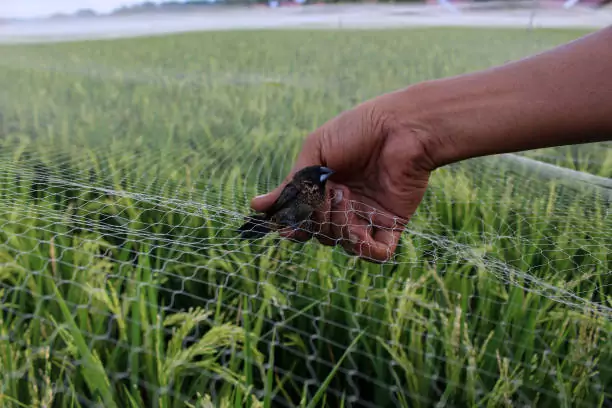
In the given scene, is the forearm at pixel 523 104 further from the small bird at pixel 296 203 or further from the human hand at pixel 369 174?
the small bird at pixel 296 203

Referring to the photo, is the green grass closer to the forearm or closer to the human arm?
the human arm

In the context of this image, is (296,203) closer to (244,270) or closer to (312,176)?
(312,176)

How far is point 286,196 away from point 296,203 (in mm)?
23

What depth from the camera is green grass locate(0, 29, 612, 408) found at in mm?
774

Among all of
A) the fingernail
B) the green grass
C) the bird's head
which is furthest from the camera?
the fingernail

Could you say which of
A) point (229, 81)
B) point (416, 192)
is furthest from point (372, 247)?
point (229, 81)

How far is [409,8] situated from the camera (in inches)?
100

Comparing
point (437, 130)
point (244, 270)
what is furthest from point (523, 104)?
point (244, 270)

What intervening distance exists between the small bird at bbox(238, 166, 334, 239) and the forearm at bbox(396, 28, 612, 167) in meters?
0.25

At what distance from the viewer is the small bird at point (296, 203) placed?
912 mm

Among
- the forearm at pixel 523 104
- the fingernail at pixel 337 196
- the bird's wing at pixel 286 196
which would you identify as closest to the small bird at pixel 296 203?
the bird's wing at pixel 286 196

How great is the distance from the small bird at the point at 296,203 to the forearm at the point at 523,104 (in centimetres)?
25

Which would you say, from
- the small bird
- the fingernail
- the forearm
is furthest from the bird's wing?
the forearm

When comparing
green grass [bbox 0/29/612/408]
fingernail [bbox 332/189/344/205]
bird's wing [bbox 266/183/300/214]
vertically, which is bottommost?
green grass [bbox 0/29/612/408]
